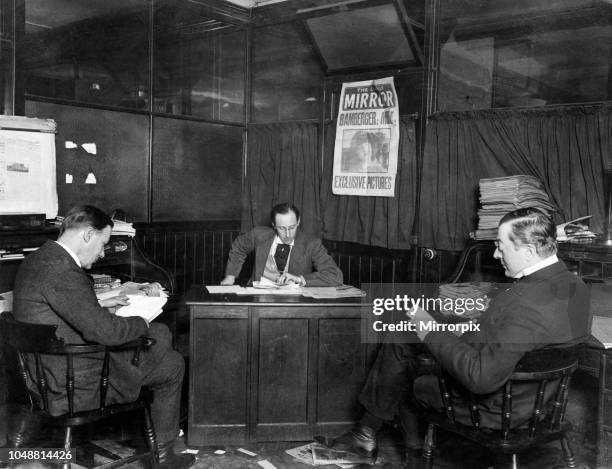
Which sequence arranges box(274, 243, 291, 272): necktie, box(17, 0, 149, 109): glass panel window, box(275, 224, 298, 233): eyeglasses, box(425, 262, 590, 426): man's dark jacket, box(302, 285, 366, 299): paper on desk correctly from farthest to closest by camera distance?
box(274, 243, 291, 272): necktie, box(275, 224, 298, 233): eyeglasses, box(17, 0, 149, 109): glass panel window, box(302, 285, 366, 299): paper on desk, box(425, 262, 590, 426): man's dark jacket

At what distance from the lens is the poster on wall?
487cm

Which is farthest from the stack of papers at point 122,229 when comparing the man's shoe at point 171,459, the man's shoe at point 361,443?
the man's shoe at point 361,443

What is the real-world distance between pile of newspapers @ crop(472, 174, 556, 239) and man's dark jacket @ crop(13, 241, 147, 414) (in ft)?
7.31

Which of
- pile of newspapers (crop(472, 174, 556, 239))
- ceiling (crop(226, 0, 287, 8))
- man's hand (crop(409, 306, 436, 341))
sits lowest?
man's hand (crop(409, 306, 436, 341))

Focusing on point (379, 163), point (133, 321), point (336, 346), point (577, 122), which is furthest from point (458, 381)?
point (379, 163)

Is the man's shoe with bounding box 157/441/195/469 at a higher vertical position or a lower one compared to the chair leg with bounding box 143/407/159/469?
lower

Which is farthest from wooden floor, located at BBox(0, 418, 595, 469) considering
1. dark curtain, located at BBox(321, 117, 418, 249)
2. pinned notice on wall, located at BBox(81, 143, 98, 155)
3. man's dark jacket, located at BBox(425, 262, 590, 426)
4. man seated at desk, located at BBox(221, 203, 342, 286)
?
pinned notice on wall, located at BBox(81, 143, 98, 155)

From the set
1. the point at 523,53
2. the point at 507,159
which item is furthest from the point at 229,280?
the point at 523,53

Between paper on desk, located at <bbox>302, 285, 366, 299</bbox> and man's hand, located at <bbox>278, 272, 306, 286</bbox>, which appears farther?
man's hand, located at <bbox>278, 272, 306, 286</bbox>

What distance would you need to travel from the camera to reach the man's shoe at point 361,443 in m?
3.38

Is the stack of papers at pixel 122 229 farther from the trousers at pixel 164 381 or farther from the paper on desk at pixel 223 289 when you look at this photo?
the trousers at pixel 164 381

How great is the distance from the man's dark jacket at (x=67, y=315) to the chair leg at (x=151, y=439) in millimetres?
211

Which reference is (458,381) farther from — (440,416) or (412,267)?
(412,267)

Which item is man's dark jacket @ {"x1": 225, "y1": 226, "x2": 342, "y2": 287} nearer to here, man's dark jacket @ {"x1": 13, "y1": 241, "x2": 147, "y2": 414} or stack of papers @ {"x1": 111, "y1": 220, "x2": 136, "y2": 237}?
stack of papers @ {"x1": 111, "y1": 220, "x2": 136, "y2": 237}
